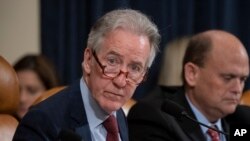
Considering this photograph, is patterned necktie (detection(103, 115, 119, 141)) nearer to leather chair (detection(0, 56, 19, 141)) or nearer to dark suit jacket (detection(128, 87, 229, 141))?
dark suit jacket (detection(128, 87, 229, 141))

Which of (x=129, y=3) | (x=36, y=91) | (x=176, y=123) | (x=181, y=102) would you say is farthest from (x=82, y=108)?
(x=129, y=3)

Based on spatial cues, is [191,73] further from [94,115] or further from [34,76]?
[34,76]

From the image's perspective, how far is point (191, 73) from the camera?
8.16 ft

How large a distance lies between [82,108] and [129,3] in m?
1.71

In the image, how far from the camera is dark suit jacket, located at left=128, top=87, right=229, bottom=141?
2219mm

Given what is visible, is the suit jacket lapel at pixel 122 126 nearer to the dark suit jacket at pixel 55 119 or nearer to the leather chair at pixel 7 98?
the dark suit jacket at pixel 55 119

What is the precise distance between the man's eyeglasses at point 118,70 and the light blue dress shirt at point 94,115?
0.11 m

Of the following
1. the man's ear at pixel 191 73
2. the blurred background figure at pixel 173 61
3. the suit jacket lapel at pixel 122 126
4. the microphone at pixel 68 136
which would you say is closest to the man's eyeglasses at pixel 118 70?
the suit jacket lapel at pixel 122 126

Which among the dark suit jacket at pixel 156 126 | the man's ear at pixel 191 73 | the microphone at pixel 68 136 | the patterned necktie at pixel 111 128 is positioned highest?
the microphone at pixel 68 136

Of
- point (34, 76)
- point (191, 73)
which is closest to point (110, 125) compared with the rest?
point (191, 73)

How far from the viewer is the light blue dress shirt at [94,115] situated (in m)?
1.74

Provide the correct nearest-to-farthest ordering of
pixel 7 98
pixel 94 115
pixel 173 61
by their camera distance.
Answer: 1. pixel 94 115
2. pixel 7 98
3. pixel 173 61

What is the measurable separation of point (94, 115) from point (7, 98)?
0.54 meters

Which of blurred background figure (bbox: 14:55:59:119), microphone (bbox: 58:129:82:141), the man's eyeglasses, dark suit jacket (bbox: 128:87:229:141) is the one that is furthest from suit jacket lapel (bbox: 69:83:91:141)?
blurred background figure (bbox: 14:55:59:119)
